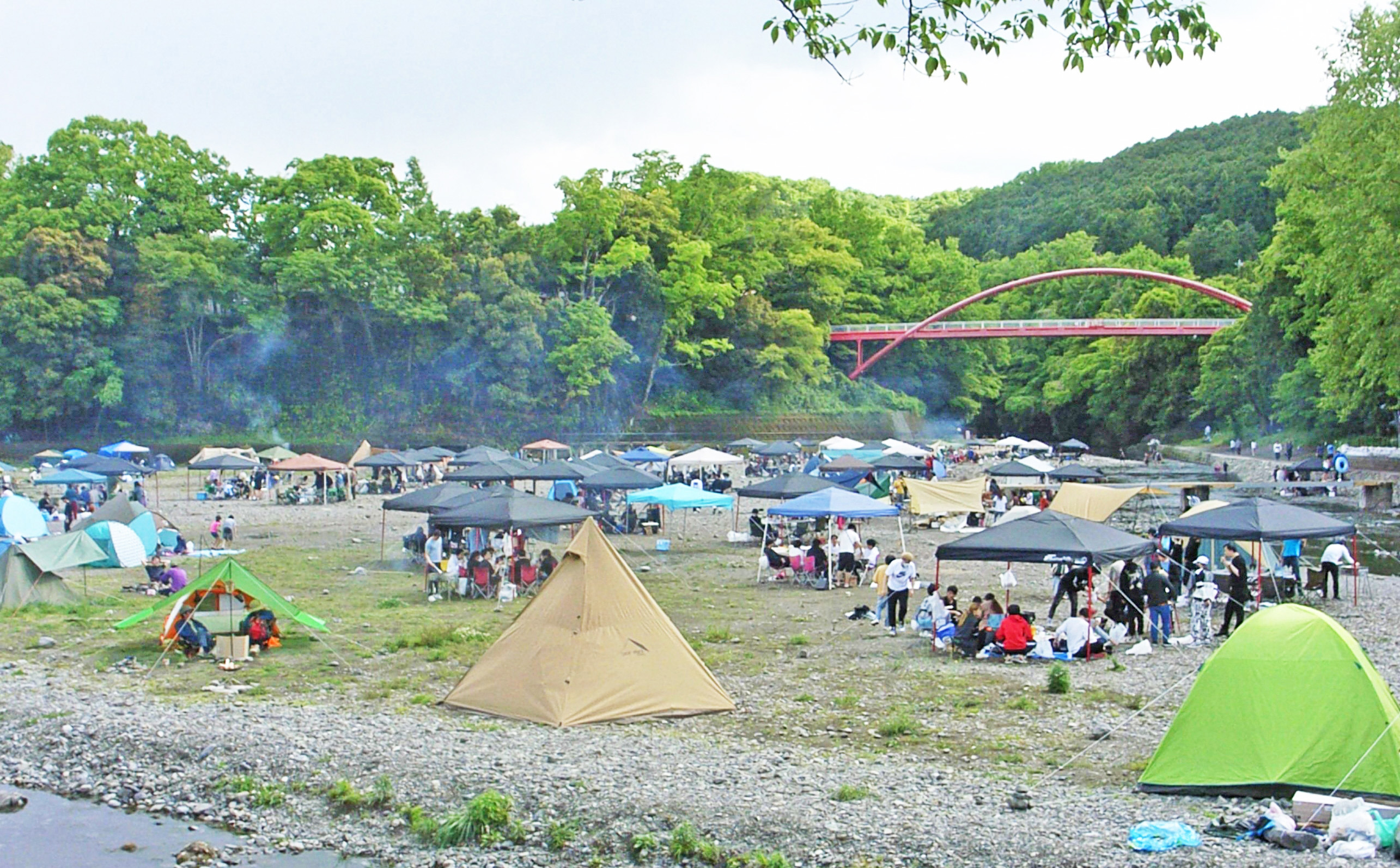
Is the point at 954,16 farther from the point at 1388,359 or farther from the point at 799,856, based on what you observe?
the point at 1388,359

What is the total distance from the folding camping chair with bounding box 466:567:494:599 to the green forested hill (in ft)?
291

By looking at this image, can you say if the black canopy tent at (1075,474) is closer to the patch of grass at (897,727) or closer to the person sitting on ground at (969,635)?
the person sitting on ground at (969,635)

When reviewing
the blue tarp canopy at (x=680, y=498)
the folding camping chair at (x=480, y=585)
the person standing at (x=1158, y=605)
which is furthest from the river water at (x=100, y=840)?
the blue tarp canopy at (x=680, y=498)

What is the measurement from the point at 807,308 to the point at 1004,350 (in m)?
16.0

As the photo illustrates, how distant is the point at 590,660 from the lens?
11852mm

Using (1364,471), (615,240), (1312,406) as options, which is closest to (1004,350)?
(615,240)

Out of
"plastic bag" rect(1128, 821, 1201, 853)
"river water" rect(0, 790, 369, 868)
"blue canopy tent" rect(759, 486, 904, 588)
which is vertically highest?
"blue canopy tent" rect(759, 486, 904, 588)

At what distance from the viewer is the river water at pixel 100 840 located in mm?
9133

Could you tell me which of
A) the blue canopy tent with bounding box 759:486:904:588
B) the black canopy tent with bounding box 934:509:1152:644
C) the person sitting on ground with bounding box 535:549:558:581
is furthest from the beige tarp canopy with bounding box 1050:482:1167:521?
the person sitting on ground with bounding box 535:549:558:581

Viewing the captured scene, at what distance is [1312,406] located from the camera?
51781 millimetres

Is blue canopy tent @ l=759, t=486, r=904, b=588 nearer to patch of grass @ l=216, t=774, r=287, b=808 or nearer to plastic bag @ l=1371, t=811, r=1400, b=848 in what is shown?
patch of grass @ l=216, t=774, r=287, b=808

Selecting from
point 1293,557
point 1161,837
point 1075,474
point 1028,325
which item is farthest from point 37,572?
point 1028,325

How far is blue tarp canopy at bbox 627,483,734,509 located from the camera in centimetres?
2498

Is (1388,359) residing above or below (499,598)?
above
